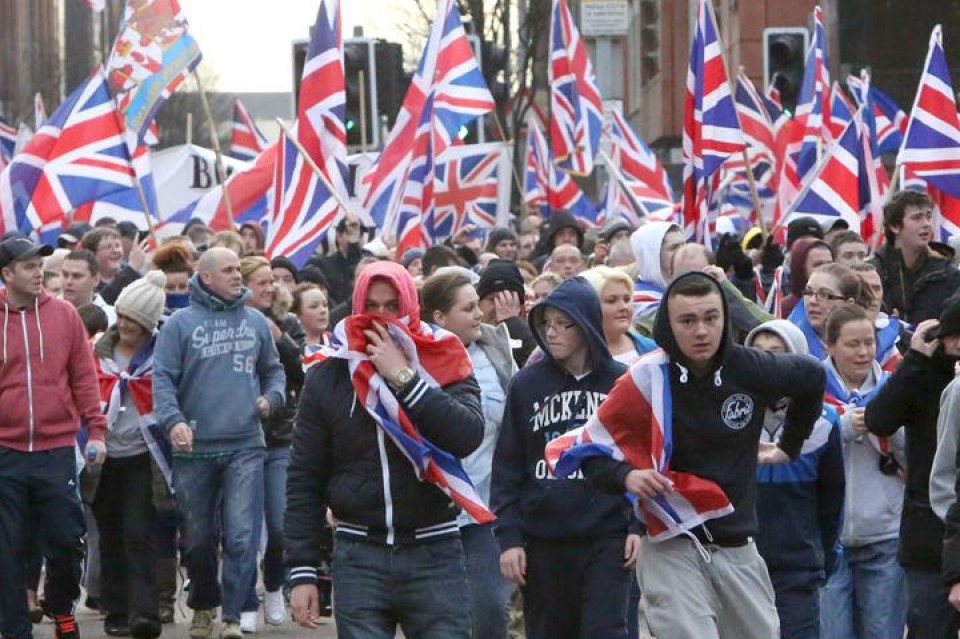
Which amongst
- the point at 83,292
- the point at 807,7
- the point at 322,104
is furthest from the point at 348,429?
the point at 807,7

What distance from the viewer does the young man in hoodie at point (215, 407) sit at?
1199cm

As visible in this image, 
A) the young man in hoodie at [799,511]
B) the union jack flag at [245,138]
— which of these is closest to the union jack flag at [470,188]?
the union jack flag at [245,138]

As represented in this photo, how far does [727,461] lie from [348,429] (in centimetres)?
128

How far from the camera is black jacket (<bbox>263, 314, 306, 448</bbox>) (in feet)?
41.5

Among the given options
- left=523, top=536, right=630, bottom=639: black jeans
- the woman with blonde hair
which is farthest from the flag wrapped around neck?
left=523, top=536, right=630, bottom=639: black jeans

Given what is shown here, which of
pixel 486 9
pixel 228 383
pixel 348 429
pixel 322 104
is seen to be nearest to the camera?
pixel 348 429

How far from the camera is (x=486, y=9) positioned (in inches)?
1889

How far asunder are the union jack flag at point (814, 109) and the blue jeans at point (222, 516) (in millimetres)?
7904

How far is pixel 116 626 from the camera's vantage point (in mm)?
12742

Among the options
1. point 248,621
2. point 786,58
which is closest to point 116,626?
point 248,621

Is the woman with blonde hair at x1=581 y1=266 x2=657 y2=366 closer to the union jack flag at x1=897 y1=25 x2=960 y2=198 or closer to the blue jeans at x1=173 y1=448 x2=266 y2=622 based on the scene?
Answer: the blue jeans at x1=173 y1=448 x2=266 y2=622

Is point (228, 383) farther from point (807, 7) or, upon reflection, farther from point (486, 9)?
point (486, 9)

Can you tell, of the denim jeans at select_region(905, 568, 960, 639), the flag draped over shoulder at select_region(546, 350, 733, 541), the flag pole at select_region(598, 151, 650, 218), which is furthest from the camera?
the flag pole at select_region(598, 151, 650, 218)

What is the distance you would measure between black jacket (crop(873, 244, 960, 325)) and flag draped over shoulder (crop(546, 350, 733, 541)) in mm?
4610
